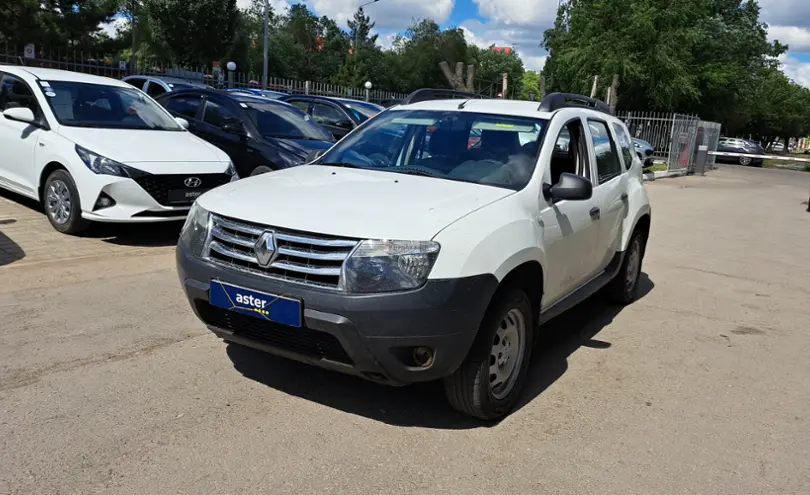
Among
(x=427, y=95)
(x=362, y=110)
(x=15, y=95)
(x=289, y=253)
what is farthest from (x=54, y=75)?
(x=362, y=110)

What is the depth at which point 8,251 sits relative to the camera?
20.9 feet

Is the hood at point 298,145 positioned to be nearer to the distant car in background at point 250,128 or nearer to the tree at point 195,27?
the distant car in background at point 250,128

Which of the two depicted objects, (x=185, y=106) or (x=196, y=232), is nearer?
(x=196, y=232)

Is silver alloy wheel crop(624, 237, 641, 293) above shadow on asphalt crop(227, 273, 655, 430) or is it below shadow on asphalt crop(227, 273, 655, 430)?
above

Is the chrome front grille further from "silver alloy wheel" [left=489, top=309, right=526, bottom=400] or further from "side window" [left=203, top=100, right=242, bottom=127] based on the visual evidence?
"side window" [left=203, top=100, right=242, bottom=127]

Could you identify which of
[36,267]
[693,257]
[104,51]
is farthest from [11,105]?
[104,51]

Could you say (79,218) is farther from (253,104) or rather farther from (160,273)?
(253,104)

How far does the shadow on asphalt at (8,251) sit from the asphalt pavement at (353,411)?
52 mm

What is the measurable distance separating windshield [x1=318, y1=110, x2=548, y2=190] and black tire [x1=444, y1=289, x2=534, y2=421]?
783mm

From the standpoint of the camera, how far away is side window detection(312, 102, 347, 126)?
46.7 feet

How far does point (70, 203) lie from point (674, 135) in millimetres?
23339

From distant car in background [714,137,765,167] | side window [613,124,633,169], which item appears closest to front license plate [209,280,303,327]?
side window [613,124,633,169]

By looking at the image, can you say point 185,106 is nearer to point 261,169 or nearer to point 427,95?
point 261,169

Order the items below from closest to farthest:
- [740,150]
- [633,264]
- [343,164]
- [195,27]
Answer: [343,164]
[633,264]
[740,150]
[195,27]
